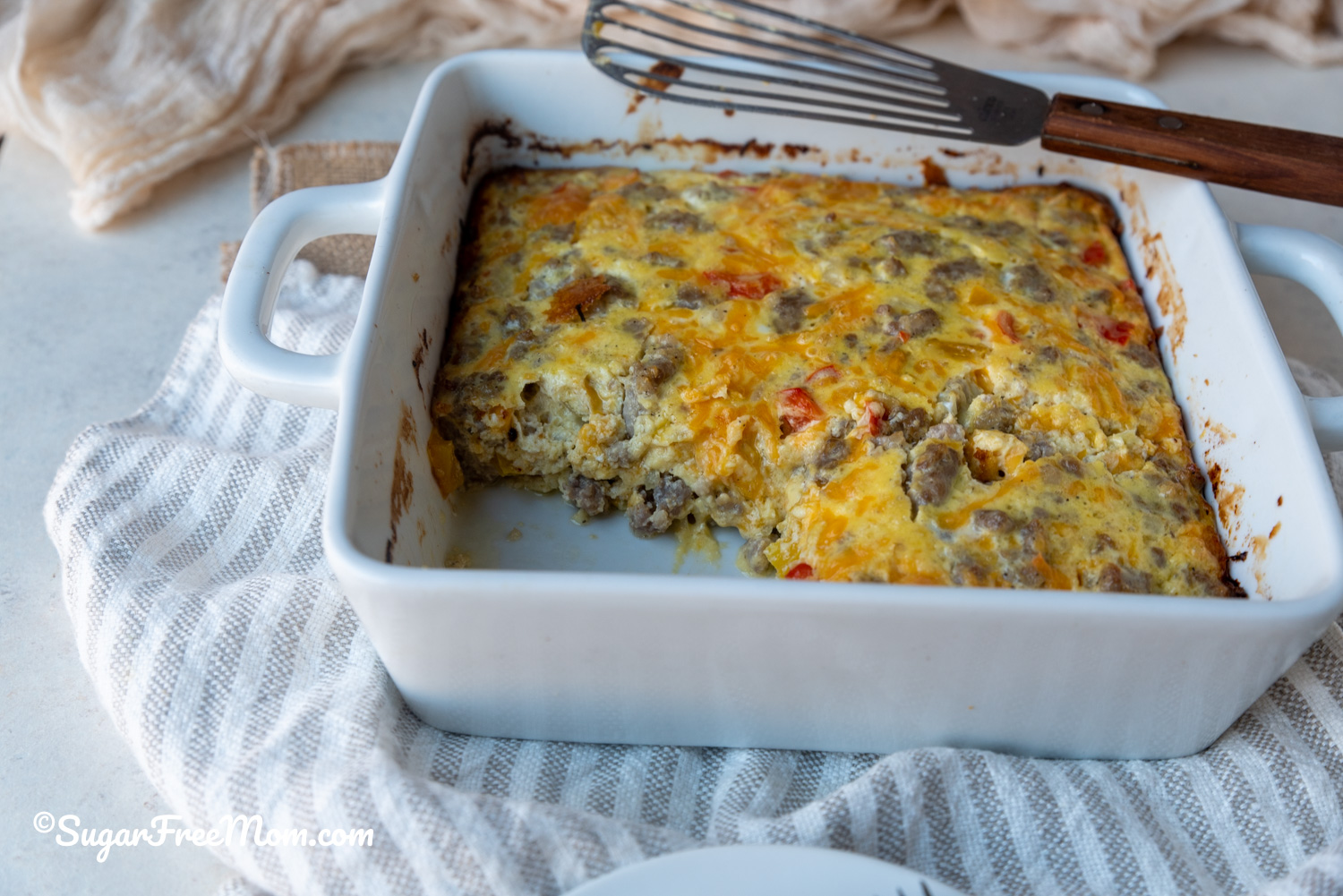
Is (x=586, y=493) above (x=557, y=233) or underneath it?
underneath

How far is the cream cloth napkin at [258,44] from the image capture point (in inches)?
110

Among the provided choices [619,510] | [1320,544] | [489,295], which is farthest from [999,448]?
[489,295]

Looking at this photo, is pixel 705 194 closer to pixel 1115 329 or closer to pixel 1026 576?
pixel 1115 329

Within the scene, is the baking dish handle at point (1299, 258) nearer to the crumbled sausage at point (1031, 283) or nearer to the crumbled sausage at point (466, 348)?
the crumbled sausage at point (1031, 283)

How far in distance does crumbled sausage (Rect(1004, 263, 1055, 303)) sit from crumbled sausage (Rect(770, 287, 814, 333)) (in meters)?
0.39

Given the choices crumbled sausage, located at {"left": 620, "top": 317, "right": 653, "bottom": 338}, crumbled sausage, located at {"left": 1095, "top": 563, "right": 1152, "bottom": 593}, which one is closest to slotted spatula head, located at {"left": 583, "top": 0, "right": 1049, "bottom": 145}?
crumbled sausage, located at {"left": 620, "top": 317, "right": 653, "bottom": 338}

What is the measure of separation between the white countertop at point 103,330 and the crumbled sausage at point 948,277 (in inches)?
36.7

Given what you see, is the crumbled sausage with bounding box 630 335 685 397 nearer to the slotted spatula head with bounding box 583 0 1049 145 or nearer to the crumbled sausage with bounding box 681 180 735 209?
the crumbled sausage with bounding box 681 180 735 209

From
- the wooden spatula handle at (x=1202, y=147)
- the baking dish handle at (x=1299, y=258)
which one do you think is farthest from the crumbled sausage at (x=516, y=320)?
the baking dish handle at (x=1299, y=258)

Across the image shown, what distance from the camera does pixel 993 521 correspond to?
1699 mm

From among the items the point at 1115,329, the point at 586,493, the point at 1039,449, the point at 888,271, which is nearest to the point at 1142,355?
the point at 1115,329

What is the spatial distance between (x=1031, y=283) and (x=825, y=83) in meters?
0.58

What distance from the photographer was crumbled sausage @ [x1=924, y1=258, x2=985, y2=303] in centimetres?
208

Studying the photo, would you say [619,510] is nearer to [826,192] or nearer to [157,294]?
[826,192]
